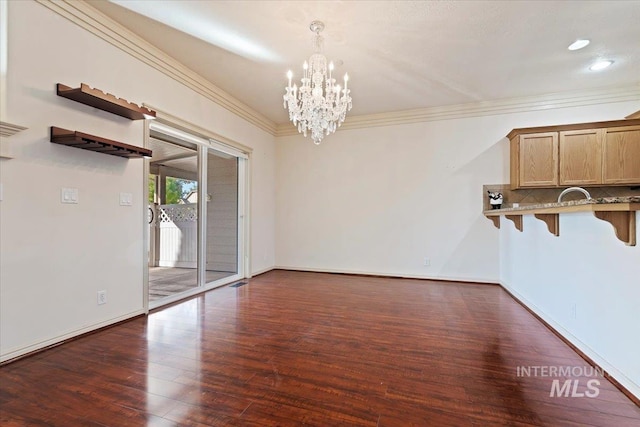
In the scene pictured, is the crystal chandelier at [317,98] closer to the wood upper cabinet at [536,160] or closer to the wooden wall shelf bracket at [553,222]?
the wooden wall shelf bracket at [553,222]

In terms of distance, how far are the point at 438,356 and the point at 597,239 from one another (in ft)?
4.92

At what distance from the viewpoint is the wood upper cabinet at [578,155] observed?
3.74 m

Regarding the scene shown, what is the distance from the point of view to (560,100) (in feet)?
14.1

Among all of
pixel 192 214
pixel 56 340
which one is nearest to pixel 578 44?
pixel 192 214

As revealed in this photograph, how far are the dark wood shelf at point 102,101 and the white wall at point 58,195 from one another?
0.24 feet

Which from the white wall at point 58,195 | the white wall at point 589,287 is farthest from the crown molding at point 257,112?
the white wall at point 589,287

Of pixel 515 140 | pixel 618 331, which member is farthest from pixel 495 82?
pixel 618 331

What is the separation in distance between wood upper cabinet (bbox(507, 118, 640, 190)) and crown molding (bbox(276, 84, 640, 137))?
59 cm

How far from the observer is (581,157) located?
3.90 metres

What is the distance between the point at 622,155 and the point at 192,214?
597cm

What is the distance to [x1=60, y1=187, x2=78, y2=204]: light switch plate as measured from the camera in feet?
7.95

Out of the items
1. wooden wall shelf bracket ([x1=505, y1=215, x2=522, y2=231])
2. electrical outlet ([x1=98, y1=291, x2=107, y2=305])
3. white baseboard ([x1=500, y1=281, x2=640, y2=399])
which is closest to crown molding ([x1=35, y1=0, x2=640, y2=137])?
wooden wall shelf bracket ([x1=505, y1=215, x2=522, y2=231])

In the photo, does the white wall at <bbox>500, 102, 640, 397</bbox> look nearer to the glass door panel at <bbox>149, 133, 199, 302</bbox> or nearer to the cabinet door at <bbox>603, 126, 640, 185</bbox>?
the cabinet door at <bbox>603, 126, 640, 185</bbox>

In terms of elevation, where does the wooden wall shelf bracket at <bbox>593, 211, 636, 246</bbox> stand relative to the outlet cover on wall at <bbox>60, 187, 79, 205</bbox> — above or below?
below
